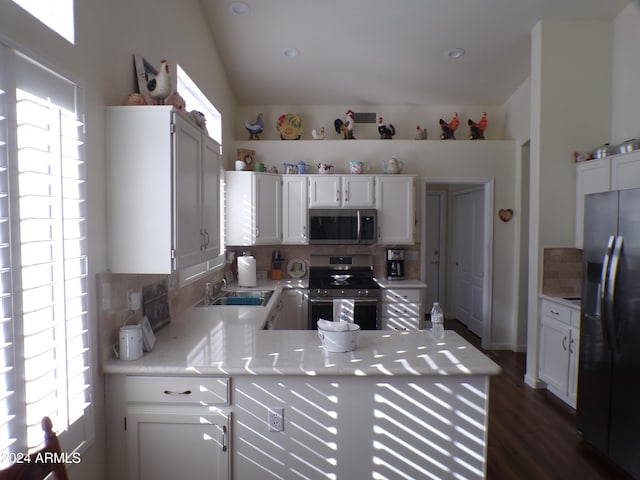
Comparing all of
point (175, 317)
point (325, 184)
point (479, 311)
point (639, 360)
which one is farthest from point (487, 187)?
point (175, 317)

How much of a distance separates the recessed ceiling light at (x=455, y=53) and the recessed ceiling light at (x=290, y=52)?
1505 millimetres

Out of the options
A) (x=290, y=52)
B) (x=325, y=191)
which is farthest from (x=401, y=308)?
(x=290, y=52)

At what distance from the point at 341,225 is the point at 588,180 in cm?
232

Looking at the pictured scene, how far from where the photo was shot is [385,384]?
1.65m

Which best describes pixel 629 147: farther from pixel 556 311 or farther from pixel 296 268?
pixel 296 268

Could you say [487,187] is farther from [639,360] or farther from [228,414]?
[228,414]

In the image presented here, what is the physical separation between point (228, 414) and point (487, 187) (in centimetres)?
397

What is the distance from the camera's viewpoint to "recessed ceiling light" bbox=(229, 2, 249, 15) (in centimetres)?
294

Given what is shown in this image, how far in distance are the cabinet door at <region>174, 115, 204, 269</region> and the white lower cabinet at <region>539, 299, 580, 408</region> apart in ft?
9.33

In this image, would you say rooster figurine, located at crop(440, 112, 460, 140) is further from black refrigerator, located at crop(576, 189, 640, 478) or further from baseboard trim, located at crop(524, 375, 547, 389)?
baseboard trim, located at crop(524, 375, 547, 389)

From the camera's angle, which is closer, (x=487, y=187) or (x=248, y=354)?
(x=248, y=354)

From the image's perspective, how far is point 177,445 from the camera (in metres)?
1.64

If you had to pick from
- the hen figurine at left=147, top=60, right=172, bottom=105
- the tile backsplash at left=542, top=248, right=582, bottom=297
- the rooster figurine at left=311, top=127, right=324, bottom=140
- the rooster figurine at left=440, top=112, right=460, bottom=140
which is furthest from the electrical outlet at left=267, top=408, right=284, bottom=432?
the rooster figurine at left=440, top=112, right=460, bottom=140

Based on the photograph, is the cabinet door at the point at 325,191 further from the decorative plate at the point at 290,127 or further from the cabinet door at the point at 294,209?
the decorative plate at the point at 290,127
